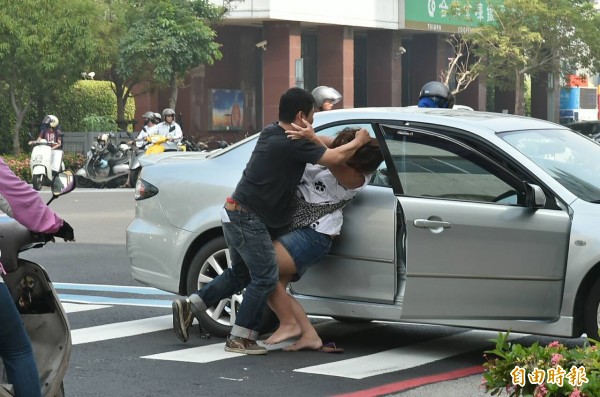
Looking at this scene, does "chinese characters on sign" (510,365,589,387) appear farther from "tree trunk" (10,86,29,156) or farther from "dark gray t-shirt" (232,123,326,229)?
"tree trunk" (10,86,29,156)

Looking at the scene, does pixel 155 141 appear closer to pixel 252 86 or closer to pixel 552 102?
pixel 252 86

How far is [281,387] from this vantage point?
7727 mm

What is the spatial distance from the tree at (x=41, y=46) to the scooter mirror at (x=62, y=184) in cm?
2922

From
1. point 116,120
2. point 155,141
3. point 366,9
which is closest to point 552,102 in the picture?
point 366,9

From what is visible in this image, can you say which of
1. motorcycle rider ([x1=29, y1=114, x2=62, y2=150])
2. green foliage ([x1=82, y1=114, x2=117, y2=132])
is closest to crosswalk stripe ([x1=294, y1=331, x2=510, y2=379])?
motorcycle rider ([x1=29, y1=114, x2=62, y2=150])

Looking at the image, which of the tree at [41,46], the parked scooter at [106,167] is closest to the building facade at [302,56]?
the tree at [41,46]

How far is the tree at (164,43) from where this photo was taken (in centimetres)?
4134

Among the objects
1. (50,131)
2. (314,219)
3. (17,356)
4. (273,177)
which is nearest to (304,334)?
(314,219)

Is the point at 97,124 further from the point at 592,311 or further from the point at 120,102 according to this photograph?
the point at 592,311

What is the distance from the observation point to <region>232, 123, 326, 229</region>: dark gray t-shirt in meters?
8.52

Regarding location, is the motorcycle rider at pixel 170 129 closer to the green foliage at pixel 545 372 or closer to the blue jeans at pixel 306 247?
the blue jeans at pixel 306 247

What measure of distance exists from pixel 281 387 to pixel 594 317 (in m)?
1.89

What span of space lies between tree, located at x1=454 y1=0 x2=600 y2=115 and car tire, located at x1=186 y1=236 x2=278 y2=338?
4488cm

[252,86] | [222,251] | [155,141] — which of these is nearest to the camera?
[222,251]
